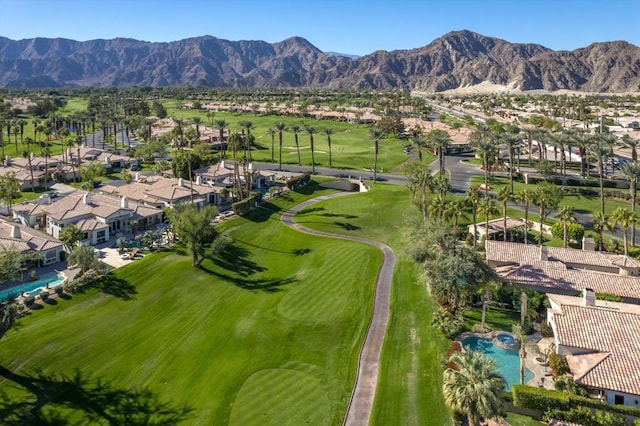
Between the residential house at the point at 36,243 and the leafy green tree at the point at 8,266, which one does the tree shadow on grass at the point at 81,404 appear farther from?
the residential house at the point at 36,243

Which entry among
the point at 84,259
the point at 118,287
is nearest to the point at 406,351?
the point at 118,287

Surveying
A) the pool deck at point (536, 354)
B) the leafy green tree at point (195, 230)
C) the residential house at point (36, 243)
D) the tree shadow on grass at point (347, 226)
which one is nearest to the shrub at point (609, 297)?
the pool deck at point (536, 354)

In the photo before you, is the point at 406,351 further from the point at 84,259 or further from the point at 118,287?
the point at 84,259

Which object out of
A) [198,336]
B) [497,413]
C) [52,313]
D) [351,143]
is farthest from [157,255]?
[351,143]

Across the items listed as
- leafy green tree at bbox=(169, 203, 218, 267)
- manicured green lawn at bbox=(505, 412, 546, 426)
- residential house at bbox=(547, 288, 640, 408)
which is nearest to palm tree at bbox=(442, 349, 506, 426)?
manicured green lawn at bbox=(505, 412, 546, 426)

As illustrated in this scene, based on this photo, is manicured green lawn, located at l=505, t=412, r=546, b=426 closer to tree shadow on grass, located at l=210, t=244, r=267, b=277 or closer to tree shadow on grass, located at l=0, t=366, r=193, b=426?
tree shadow on grass, located at l=0, t=366, r=193, b=426

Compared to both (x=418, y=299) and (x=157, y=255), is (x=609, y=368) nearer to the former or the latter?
(x=418, y=299)
